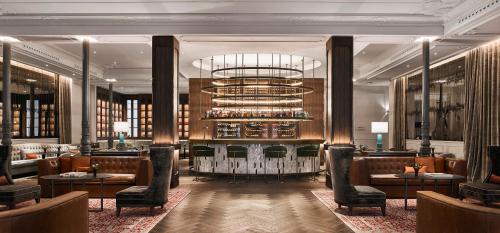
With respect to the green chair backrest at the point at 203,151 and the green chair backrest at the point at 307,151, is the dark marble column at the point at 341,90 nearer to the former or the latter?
the green chair backrest at the point at 307,151

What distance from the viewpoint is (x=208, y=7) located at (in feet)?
25.9

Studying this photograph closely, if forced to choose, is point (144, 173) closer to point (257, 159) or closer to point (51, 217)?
point (257, 159)

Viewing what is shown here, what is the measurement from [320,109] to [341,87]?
6406mm

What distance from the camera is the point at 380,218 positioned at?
5.98 meters

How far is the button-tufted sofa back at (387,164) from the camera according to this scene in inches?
316

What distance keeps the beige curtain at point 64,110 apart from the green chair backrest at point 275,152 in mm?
7484

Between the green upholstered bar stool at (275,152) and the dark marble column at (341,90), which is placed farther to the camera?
the green upholstered bar stool at (275,152)

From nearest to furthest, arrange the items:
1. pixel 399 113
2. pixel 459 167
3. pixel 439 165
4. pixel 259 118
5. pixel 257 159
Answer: pixel 459 167
pixel 439 165
pixel 257 159
pixel 259 118
pixel 399 113

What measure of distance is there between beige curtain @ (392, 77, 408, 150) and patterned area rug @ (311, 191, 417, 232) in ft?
23.8

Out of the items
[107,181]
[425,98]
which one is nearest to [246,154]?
[107,181]

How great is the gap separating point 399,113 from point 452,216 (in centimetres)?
1185

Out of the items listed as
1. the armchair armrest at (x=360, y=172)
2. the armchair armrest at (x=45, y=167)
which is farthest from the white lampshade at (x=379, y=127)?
the armchair armrest at (x=45, y=167)

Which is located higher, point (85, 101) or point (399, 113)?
point (85, 101)

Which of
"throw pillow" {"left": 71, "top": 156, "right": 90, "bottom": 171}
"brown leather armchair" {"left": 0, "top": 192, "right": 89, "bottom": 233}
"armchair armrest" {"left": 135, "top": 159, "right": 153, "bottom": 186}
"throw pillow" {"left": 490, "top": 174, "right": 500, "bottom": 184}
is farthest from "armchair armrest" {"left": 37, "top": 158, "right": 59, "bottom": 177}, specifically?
"throw pillow" {"left": 490, "top": 174, "right": 500, "bottom": 184}
